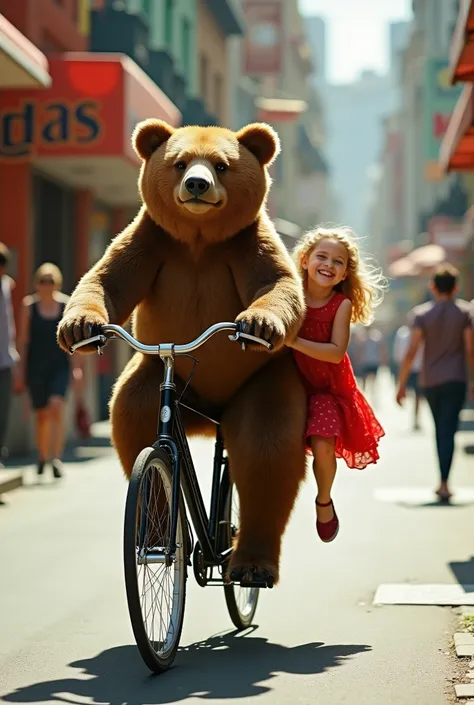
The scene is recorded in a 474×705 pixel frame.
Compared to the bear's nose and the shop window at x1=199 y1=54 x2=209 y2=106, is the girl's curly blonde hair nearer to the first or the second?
the bear's nose

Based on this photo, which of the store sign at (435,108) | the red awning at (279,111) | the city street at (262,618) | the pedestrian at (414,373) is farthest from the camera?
the red awning at (279,111)

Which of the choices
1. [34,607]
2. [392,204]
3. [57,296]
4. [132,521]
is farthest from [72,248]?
[392,204]

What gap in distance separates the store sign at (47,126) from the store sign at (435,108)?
2599 cm

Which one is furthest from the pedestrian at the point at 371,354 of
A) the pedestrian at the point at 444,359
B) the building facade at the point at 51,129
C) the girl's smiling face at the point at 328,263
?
the girl's smiling face at the point at 328,263

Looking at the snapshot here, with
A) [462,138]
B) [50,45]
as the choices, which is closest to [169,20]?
[50,45]

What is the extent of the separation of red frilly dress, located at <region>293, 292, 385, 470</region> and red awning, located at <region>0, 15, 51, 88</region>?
23.1 feet

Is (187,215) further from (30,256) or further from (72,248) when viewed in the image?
(72,248)

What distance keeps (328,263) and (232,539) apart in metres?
1.21

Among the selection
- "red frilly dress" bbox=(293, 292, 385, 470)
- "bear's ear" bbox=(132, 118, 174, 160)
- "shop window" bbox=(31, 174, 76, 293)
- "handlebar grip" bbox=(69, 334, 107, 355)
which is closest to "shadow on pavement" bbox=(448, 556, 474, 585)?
"red frilly dress" bbox=(293, 292, 385, 470)

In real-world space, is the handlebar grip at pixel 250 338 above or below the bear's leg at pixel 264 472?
above

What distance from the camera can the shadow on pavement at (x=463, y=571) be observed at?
7594 millimetres

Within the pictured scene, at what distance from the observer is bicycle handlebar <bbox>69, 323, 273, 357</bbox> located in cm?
532

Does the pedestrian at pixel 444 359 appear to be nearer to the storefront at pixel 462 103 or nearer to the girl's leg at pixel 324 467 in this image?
the storefront at pixel 462 103

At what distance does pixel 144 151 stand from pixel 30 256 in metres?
11.2
